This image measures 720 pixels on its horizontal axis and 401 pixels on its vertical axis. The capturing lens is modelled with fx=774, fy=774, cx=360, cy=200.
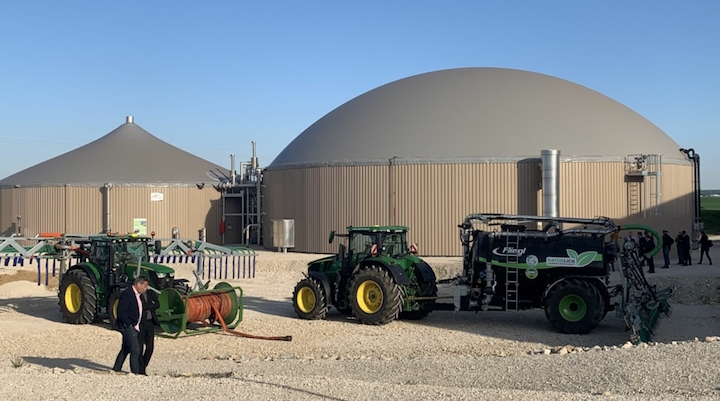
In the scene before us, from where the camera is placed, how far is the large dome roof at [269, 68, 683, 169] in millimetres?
29469

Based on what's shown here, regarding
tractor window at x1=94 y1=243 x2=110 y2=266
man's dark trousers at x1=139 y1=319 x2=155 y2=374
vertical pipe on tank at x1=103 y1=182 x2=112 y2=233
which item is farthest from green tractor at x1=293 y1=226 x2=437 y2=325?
vertical pipe on tank at x1=103 y1=182 x2=112 y2=233

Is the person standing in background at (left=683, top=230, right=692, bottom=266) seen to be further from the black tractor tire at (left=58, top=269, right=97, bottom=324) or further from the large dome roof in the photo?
the black tractor tire at (left=58, top=269, right=97, bottom=324)

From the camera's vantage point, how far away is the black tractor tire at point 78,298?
15.6 metres

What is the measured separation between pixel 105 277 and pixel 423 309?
6.60 m

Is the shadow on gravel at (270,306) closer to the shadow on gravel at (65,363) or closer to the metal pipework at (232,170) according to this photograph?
the shadow on gravel at (65,363)

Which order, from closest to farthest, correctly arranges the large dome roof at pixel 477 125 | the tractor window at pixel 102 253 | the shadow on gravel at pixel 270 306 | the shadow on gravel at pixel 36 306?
the tractor window at pixel 102 253 < the shadow on gravel at pixel 36 306 < the shadow on gravel at pixel 270 306 < the large dome roof at pixel 477 125

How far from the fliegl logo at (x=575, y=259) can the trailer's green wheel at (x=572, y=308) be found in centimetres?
65

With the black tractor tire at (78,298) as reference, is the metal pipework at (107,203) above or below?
above

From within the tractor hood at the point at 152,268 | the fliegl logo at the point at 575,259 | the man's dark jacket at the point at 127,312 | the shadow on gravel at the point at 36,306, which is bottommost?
the shadow on gravel at the point at 36,306

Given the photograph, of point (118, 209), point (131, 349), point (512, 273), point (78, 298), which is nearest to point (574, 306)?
point (512, 273)

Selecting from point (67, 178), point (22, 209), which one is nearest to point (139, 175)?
point (67, 178)

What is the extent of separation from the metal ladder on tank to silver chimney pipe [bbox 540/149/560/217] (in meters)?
12.7

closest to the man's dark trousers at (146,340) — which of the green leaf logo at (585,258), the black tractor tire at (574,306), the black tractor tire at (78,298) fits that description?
the black tractor tire at (78,298)

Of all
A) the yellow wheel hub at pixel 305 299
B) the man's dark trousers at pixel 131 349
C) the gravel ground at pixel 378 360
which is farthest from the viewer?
the yellow wheel hub at pixel 305 299
